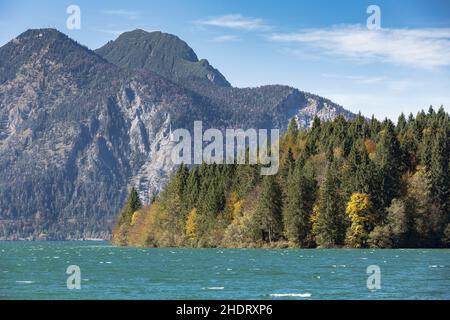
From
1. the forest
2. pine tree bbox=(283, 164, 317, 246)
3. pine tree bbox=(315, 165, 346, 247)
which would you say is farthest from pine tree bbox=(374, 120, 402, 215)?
pine tree bbox=(283, 164, 317, 246)

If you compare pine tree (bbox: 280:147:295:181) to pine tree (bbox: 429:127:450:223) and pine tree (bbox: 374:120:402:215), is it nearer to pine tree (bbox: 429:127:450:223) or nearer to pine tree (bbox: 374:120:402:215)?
pine tree (bbox: 374:120:402:215)

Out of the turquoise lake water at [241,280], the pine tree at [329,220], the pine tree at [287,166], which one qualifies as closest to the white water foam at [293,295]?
the turquoise lake water at [241,280]

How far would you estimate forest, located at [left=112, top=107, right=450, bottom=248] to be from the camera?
144 metres

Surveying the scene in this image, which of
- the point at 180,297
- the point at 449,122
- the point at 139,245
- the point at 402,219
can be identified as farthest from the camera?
the point at 139,245

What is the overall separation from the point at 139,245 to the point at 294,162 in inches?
1723

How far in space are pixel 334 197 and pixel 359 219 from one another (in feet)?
18.8

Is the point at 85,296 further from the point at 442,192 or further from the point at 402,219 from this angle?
the point at 442,192

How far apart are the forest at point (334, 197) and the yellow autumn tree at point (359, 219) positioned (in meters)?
0.15

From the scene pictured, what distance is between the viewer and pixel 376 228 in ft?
463

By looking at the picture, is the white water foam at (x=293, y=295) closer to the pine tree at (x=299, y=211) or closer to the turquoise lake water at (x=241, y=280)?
the turquoise lake water at (x=241, y=280)

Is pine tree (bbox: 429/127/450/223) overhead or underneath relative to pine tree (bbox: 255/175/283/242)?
overhead

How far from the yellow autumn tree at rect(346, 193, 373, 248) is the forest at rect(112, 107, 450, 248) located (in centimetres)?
15
